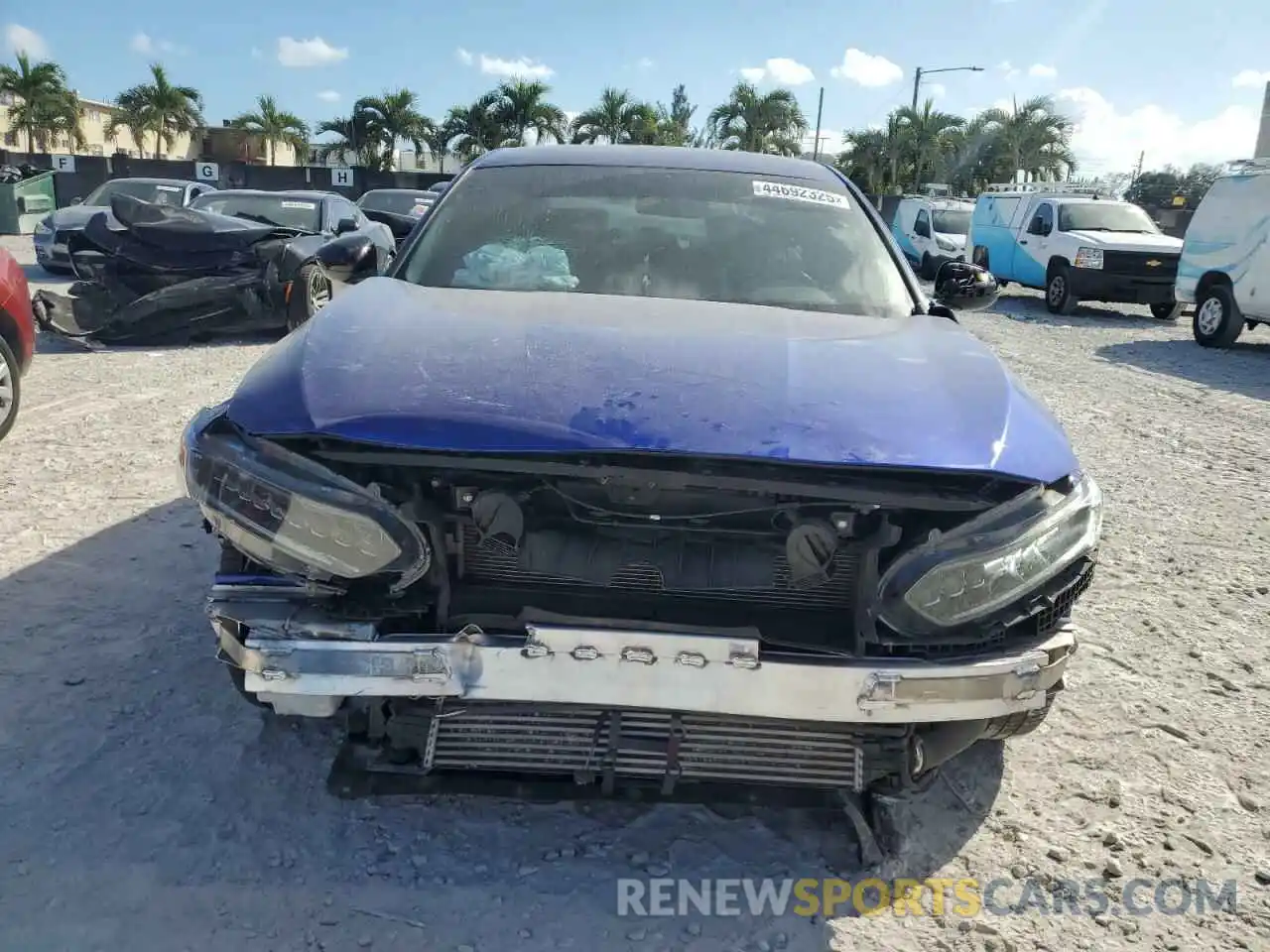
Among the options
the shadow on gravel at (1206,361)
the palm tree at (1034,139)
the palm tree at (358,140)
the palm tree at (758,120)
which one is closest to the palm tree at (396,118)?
the palm tree at (358,140)

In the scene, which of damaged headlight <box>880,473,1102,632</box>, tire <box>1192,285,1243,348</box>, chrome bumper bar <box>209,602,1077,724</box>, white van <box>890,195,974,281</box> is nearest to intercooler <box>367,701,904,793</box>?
chrome bumper bar <box>209,602,1077,724</box>

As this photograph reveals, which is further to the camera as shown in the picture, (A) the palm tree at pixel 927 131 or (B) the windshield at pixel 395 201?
(A) the palm tree at pixel 927 131

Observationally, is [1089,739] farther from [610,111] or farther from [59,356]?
[610,111]

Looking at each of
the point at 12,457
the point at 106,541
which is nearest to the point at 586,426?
the point at 106,541

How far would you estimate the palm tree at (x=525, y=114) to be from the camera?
37844 mm

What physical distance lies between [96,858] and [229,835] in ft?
0.95

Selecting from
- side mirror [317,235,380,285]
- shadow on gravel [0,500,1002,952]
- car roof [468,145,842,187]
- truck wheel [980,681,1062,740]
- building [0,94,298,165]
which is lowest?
shadow on gravel [0,500,1002,952]

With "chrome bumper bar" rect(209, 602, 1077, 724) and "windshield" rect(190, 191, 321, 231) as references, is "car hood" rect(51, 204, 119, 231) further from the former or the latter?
"chrome bumper bar" rect(209, 602, 1077, 724)

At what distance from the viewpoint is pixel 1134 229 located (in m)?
15.3

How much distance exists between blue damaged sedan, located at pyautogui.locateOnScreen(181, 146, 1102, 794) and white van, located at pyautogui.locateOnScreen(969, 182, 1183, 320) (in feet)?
44.8

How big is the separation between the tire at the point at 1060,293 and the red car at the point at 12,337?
1384 cm

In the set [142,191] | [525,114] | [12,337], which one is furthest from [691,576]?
[525,114]

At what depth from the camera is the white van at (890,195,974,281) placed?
19.3 metres

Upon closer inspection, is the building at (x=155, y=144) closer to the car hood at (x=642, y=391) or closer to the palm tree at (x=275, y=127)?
the palm tree at (x=275, y=127)
